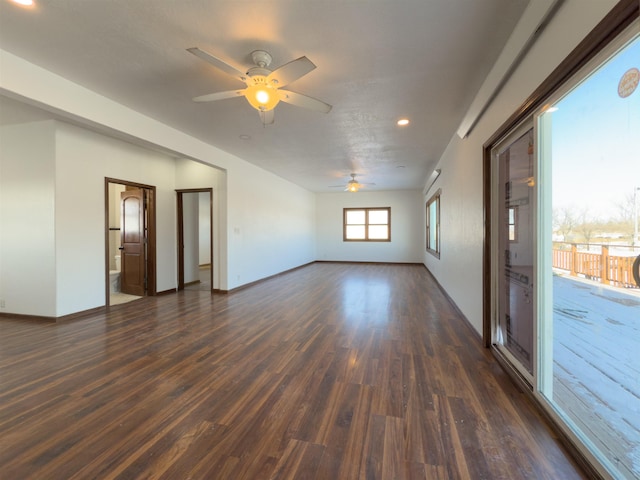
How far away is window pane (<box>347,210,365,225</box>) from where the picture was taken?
10646mm

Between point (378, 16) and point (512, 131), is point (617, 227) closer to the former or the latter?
point (512, 131)

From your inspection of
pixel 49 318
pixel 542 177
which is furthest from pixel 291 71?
pixel 49 318

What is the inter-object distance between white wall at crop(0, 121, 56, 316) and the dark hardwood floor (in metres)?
0.45

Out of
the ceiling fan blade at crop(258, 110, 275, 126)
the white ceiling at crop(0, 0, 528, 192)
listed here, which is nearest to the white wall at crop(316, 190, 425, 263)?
the white ceiling at crop(0, 0, 528, 192)

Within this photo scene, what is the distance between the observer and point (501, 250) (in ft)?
8.86

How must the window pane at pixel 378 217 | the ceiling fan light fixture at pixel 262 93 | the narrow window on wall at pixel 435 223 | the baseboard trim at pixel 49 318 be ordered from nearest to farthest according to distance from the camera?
the ceiling fan light fixture at pixel 262 93
the baseboard trim at pixel 49 318
the narrow window on wall at pixel 435 223
the window pane at pixel 378 217

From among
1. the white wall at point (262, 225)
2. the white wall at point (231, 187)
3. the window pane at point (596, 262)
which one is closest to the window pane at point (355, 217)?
the white wall at point (231, 187)

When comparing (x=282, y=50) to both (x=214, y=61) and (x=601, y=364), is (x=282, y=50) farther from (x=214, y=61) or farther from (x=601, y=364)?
(x=601, y=364)

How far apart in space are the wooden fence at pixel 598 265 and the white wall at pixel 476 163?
107cm

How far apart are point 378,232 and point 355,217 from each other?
103 cm

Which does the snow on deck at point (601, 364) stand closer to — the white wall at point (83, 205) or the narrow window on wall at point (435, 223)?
the narrow window on wall at point (435, 223)

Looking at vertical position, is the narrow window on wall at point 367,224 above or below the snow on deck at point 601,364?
above

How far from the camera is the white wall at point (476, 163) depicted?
1.49 meters

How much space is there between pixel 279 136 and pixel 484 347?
3.88m
